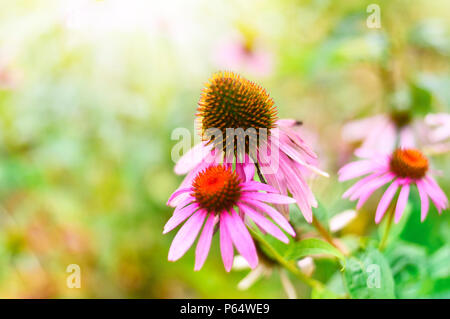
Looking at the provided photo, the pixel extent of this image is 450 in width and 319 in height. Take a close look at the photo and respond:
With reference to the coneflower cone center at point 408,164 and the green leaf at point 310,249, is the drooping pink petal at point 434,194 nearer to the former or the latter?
the coneflower cone center at point 408,164

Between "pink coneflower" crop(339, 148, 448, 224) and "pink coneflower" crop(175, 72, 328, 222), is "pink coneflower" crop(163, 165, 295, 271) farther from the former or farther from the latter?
"pink coneflower" crop(339, 148, 448, 224)

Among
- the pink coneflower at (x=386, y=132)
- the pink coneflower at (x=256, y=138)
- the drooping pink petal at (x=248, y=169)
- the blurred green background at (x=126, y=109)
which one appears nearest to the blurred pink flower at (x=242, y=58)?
the blurred green background at (x=126, y=109)

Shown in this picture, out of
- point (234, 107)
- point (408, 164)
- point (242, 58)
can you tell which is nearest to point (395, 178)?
point (408, 164)

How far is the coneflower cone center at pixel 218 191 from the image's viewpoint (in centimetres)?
52

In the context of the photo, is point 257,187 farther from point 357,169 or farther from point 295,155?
point 357,169

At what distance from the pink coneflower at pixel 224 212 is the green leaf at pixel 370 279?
0.44ft

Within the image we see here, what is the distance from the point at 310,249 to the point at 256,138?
7.1 inches

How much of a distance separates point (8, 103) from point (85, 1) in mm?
A: 601

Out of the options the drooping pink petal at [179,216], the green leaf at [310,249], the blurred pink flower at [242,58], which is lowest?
the green leaf at [310,249]

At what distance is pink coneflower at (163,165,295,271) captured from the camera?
0.49 metres

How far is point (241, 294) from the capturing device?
1.54 meters

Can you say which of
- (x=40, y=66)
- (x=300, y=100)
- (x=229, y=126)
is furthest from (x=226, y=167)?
(x=300, y=100)

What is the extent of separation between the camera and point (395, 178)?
0.62 m

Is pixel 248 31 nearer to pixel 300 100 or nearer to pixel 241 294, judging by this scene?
pixel 300 100
